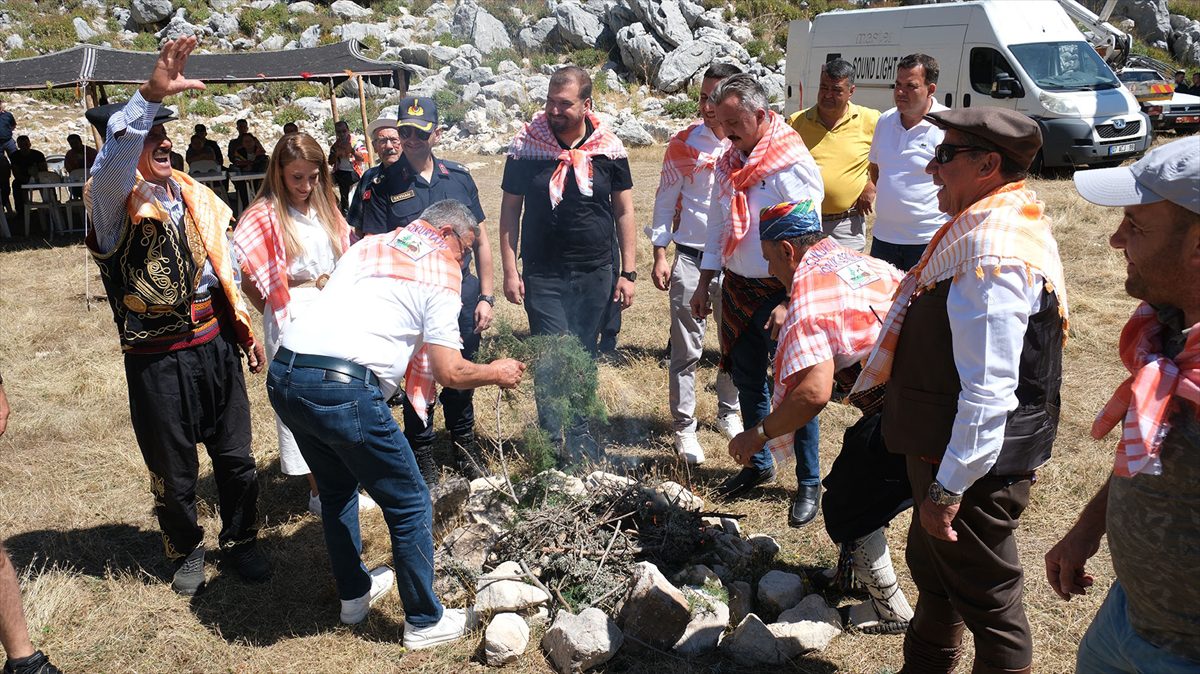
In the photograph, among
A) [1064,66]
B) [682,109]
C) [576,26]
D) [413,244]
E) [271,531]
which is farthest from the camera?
[576,26]

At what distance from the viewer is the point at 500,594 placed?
3404 mm

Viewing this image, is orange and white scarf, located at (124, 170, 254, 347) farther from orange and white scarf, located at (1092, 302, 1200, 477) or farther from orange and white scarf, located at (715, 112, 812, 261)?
orange and white scarf, located at (1092, 302, 1200, 477)

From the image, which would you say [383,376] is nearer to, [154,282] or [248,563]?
[154,282]

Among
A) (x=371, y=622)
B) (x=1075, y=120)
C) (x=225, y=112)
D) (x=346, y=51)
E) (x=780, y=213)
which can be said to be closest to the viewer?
(x=780, y=213)

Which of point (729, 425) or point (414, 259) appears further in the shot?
point (729, 425)

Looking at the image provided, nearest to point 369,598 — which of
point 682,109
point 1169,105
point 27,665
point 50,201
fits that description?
point 27,665

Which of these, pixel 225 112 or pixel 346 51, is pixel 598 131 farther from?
pixel 225 112

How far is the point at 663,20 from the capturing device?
26.5 metres

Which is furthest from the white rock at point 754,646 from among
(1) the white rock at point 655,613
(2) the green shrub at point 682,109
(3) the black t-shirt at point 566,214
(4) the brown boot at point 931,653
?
(2) the green shrub at point 682,109

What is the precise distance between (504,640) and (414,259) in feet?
5.04

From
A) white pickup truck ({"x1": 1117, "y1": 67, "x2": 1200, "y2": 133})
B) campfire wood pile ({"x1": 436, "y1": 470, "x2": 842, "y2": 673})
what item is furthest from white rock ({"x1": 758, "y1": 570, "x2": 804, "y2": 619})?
white pickup truck ({"x1": 1117, "y1": 67, "x2": 1200, "y2": 133})

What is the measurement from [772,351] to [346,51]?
12496mm

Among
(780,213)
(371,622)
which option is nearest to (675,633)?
(371,622)

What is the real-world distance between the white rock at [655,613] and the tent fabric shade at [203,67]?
11.7m
